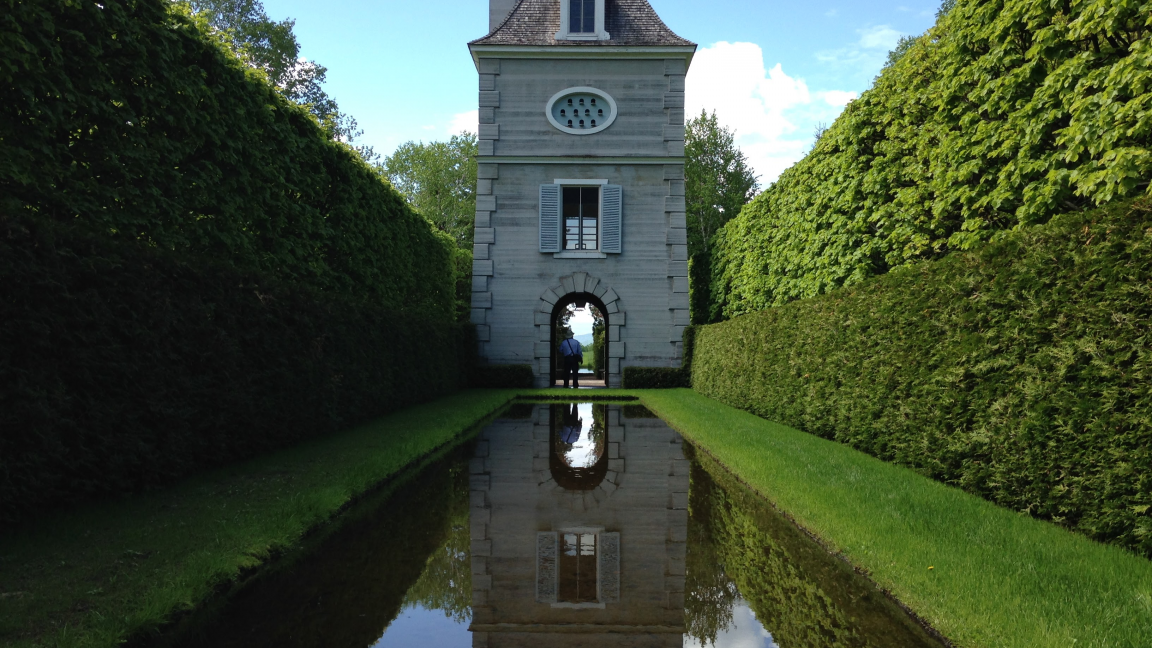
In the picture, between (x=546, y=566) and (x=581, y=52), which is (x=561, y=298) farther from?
(x=546, y=566)

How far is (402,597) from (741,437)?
654cm

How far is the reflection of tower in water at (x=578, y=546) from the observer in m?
3.66

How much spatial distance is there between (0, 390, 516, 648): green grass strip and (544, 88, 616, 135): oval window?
16.8 m

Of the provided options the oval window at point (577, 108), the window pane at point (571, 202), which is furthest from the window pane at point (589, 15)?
the window pane at point (571, 202)

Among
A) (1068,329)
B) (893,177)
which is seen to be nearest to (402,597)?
(1068,329)

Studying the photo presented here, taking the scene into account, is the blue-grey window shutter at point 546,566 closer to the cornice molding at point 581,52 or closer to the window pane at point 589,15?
the cornice molding at point 581,52

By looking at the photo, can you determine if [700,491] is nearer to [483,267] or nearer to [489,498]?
[489,498]

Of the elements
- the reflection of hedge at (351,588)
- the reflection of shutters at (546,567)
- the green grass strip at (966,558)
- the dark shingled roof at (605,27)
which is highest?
the dark shingled roof at (605,27)

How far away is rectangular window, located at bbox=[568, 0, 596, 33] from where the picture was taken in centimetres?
2330

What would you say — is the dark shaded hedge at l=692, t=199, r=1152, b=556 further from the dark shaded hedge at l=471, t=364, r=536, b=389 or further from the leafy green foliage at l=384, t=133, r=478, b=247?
the leafy green foliage at l=384, t=133, r=478, b=247

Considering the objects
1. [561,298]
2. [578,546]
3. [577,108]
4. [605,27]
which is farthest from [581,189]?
[578,546]

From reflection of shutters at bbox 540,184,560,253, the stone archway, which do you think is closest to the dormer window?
reflection of shutters at bbox 540,184,560,253

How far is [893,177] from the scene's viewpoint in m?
9.41

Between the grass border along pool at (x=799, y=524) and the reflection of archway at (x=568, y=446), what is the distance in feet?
5.20
